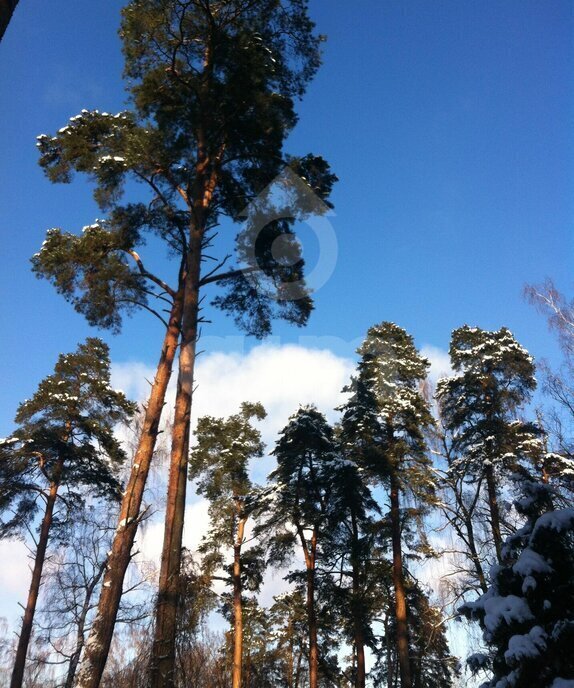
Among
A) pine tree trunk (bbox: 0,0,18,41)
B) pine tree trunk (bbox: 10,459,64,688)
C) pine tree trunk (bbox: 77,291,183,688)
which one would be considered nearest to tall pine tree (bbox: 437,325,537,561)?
pine tree trunk (bbox: 77,291,183,688)

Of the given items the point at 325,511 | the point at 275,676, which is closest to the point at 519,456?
the point at 325,511

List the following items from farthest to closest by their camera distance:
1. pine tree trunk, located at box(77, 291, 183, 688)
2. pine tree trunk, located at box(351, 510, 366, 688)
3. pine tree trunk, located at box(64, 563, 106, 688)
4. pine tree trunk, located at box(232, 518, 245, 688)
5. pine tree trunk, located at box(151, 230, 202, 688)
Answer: pine tree trunk, located at box(64, 563, 106, 688) → pine tree trunk, located at box(232, 518, 245, 688) → pine tree trunk, located at box(351, 510, 366, 688) → pine tree trunk, located at box(77, 291, 183, 688) → pine tree trunk, located at box(151, 230, 202, 688)

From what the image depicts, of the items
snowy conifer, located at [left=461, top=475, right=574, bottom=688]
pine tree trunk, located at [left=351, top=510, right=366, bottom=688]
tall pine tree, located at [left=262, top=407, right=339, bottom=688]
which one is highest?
tall pine tree, located at [left=262, top=407, right=339, bottom=688]

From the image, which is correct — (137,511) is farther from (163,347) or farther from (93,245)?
(93,245)

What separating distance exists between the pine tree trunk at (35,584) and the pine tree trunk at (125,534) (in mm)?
10659

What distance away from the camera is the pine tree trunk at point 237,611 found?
16891mm

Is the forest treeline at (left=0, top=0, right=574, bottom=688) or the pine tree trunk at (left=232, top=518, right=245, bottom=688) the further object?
the pine tree trunk at (left=232, top=518, right=245, bottom=688)

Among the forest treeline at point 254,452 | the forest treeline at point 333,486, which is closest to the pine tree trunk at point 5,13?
the forest treeline at point 254,452

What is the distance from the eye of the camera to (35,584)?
15.5 metres

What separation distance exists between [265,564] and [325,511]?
313cm

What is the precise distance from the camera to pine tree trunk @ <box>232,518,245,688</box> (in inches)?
665

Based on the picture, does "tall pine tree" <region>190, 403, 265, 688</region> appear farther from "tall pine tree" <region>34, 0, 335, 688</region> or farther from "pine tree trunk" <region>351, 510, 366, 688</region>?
"tall pine tree" <region>34, 0, 335, 688</region>

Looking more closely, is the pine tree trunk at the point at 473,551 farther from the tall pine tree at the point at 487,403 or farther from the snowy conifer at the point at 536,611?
the snowy conifer at the point at 536,611

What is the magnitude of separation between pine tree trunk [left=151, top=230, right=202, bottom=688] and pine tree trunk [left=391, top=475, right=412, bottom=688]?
35.9 feet
